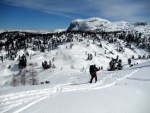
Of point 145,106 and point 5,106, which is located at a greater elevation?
point 5,106

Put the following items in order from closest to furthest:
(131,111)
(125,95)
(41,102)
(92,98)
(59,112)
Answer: (59,112)
(131,111)
(41,102)
(92,98)
(125,95)

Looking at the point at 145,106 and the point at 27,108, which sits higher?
the point at 27,108

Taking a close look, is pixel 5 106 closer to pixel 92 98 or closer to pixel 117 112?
pixel 92 98

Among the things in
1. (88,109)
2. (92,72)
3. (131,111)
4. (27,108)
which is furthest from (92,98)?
(92,72)

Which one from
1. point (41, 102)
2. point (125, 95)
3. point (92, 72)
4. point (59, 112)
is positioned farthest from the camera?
point (92, 72)

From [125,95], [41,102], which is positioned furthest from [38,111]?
[125,95]

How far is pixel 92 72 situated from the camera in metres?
22.7

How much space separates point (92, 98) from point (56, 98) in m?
2.71

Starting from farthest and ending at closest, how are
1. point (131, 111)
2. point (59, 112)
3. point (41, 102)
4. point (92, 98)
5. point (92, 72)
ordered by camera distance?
point (92, 72)
point (92, 98)
point (41, 102)
point (131, 111)
point (59, 112)

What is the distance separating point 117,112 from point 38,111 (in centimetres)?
480

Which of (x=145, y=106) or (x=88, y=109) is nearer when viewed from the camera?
(x=88, y=109)

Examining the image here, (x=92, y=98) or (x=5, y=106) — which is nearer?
(x=5, y=106)

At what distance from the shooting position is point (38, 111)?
399 inches

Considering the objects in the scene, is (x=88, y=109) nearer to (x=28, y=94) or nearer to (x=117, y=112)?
(x=117, y=112)
